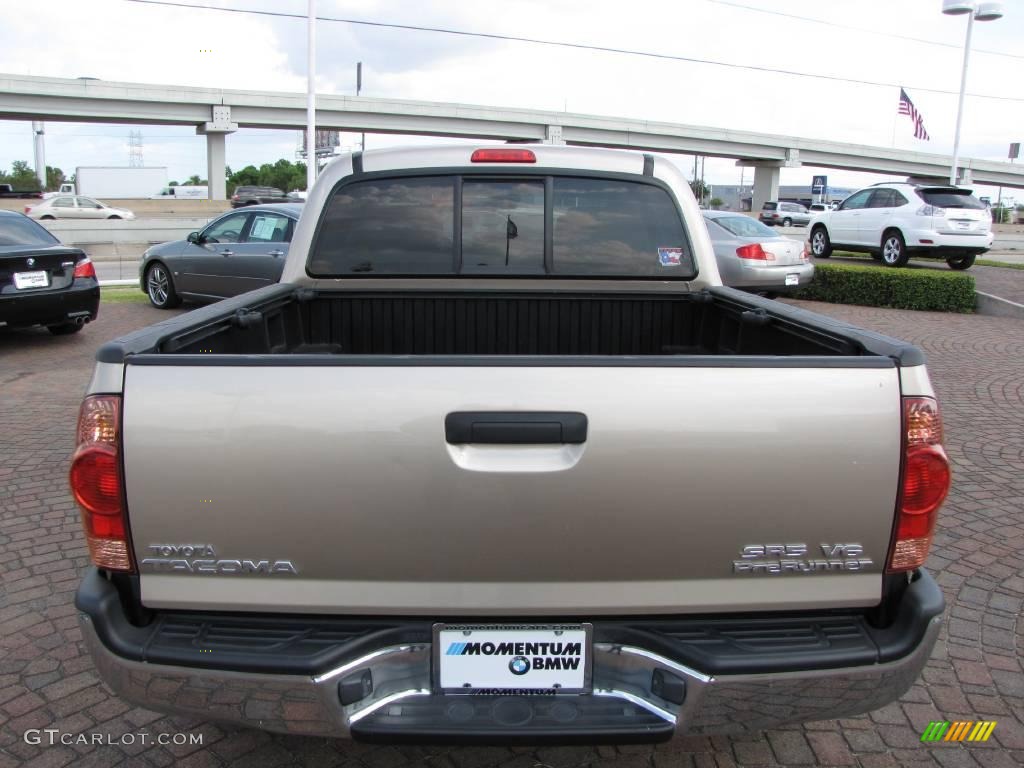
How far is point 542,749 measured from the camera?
2.85 metres

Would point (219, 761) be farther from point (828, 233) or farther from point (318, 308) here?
point (828, 233)

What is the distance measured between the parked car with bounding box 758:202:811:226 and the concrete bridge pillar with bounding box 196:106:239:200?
123ft

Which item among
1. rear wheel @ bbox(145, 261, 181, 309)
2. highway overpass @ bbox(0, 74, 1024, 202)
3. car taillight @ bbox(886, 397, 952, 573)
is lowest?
rear wheel @ bbox(145, 261, 181, 309)

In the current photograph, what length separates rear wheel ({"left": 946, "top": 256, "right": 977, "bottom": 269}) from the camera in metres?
17.8

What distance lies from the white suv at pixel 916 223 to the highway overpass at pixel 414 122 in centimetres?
4637

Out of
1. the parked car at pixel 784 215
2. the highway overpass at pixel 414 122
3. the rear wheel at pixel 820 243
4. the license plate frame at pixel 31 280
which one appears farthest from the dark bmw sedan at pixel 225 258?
the parked car at pixel 784 215

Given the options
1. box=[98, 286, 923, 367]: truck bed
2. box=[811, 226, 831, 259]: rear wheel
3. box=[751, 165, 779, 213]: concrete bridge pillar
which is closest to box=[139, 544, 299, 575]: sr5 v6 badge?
box=[98, 286, 923, 367]: truck bed

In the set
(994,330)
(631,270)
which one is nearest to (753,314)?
(631,270)

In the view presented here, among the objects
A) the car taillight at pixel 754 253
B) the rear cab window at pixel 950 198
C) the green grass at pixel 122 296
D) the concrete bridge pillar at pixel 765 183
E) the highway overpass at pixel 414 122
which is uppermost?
the highway overpass at pixel 414 122

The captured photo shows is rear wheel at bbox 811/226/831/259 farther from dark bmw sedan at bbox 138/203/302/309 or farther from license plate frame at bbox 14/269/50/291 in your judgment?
license plate frame at bbox 14/269/50/291

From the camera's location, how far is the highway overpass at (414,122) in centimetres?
5250

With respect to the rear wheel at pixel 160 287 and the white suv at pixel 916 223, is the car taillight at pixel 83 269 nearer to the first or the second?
the rear wheel at pixel 160 287

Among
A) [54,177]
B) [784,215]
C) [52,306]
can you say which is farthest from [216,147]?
[54,177]

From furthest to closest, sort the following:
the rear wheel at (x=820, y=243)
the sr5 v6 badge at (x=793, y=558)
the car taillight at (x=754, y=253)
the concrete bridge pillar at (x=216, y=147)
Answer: the concrete bridge pillar at (x=216, y=147), the rear wheel at (x=820, y=243), the car taillight at (x=754, y=253), the sr5 v6 badge at (x=793, y=558)
